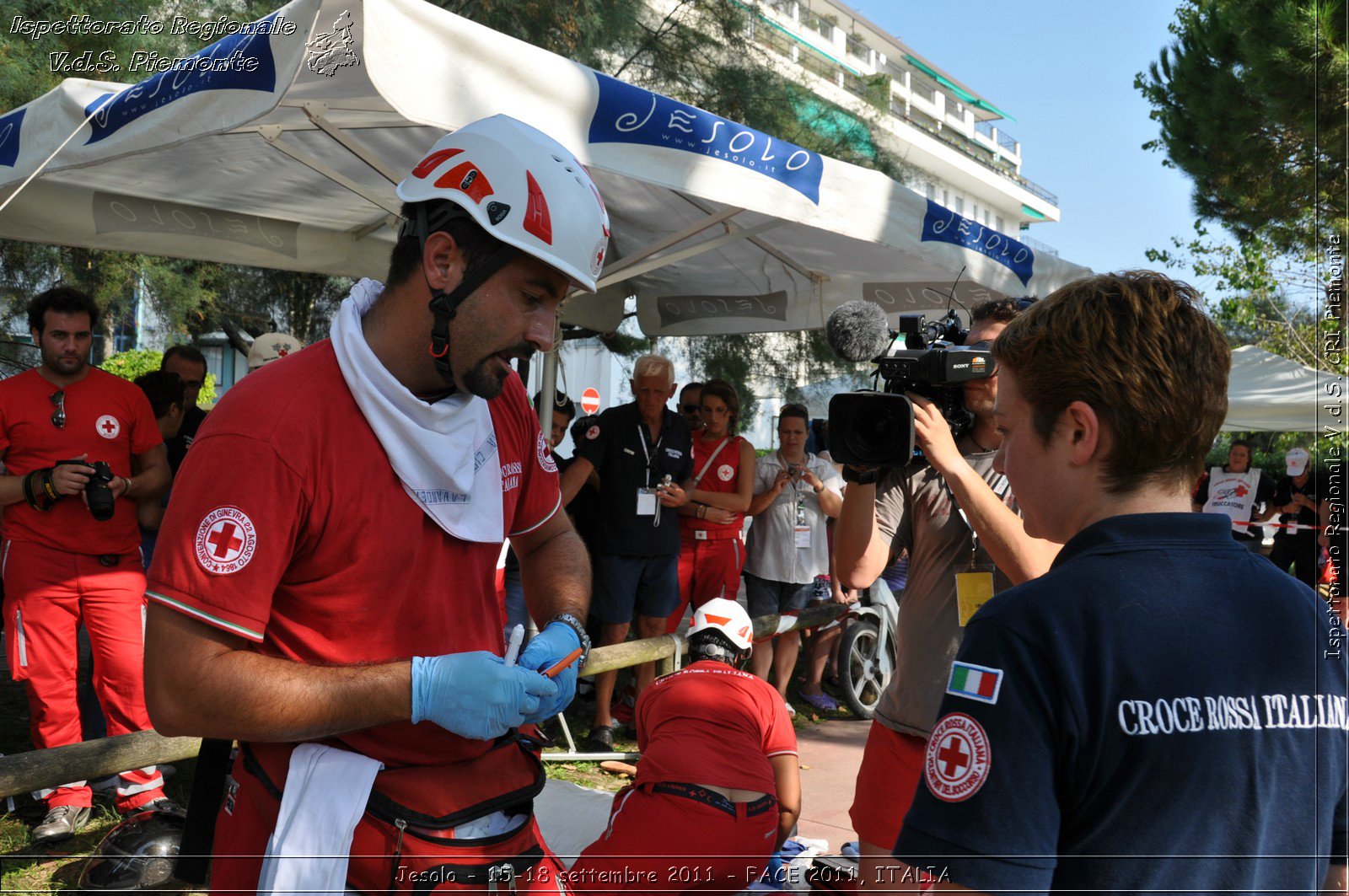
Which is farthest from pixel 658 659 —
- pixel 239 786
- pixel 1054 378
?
pixel 1054 378

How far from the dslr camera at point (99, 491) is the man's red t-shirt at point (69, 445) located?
4.9 inches

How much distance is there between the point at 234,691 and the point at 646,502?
177 inches

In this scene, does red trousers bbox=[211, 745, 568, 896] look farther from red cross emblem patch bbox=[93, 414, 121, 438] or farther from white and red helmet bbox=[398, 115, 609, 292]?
red cross emblem patch bbox=[93, 414, 121, 438]

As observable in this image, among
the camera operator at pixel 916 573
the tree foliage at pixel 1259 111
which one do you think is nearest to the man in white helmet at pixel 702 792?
the camera operator at pixel 916 573

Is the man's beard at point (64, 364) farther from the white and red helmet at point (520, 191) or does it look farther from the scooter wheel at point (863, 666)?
the scooter wheel at point (863, 666)

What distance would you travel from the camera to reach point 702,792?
3.10 meters

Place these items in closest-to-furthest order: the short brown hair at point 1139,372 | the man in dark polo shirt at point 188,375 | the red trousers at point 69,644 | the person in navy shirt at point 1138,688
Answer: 1. the person in navy shirt at point 1138,688
2. the short brown hair at point 1139,372
3. the red trousers at point 69,644
4. the man in dark polo shirt at point 188,375

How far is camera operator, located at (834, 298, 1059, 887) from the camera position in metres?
2.51

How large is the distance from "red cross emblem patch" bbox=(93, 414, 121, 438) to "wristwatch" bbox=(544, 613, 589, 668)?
10.9ft

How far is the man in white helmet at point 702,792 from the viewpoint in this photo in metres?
3.03

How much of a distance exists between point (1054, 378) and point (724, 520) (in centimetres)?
514

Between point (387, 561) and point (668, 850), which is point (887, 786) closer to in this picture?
point (668, 850)

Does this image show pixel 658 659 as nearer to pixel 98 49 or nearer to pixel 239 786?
pixel 239 786

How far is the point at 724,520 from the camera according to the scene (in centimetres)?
637
